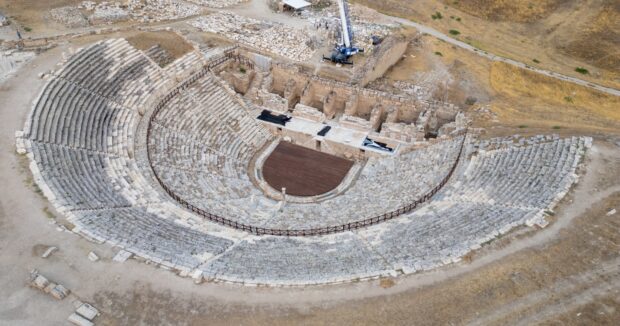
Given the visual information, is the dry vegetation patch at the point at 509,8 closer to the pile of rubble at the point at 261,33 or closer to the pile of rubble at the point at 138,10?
the pile of rubble at the point at 261,33

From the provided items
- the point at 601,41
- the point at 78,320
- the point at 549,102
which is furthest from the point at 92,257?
the point at 601,41

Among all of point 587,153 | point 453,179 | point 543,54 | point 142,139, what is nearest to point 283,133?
point 142,139

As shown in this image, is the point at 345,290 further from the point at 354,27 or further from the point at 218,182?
the point at 354,27

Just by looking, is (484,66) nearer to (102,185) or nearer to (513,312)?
(513,312)

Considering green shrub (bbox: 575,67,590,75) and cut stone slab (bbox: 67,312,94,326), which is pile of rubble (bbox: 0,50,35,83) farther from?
green shrub (bbox: 575,67,590,75)

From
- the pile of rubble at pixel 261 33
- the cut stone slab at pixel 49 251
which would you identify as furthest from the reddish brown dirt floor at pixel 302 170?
the cut stone slab at pixel 49 251
